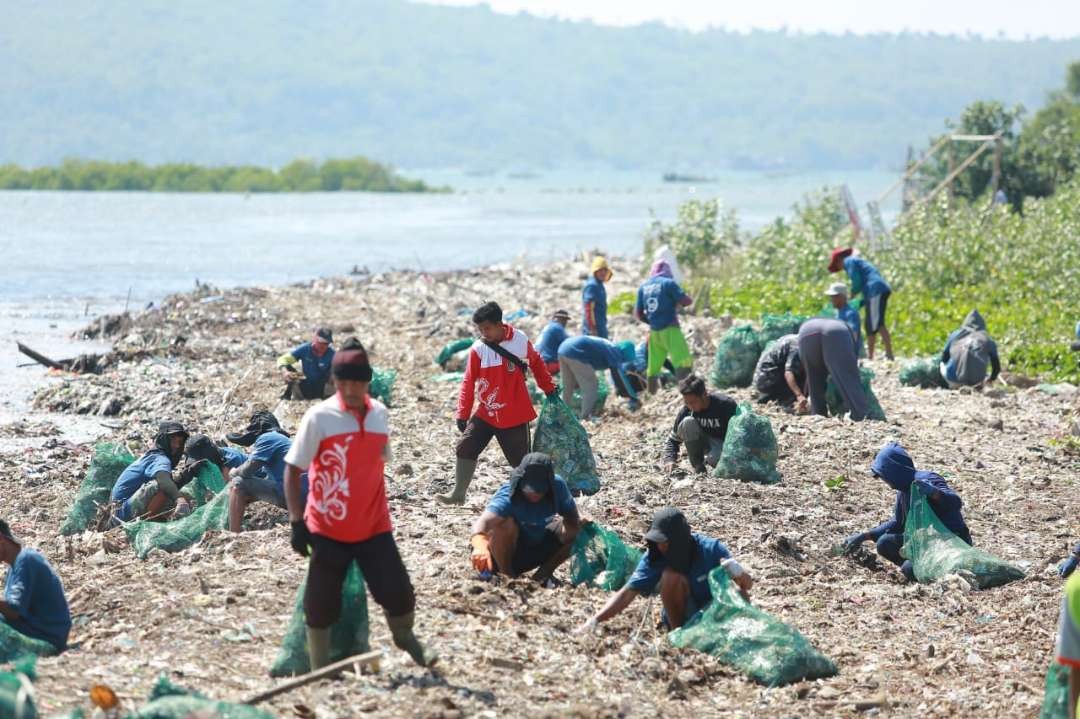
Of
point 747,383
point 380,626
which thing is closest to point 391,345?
point 747,383

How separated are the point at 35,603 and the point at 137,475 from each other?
284 centimetres

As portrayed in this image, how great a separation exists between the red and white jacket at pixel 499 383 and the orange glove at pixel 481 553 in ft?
5.75

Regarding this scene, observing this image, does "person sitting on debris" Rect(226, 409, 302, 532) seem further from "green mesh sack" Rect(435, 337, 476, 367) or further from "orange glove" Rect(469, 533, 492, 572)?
"green mesh sack" Rect(435, 337, 476, 367)

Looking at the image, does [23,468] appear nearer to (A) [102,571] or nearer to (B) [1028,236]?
(A) [102,571]

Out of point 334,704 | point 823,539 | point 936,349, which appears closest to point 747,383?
point 936,349

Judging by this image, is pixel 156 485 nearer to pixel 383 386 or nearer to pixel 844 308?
pixel 383 386

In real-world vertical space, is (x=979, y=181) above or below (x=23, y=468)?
above

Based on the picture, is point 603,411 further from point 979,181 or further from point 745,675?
point 979,181

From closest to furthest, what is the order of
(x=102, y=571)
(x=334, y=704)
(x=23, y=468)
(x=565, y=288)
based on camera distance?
(x=334, y=704), (x=102, y=571), (x=23, y=468), (x=565, y=288)

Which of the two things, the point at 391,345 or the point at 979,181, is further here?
the point at 979,181

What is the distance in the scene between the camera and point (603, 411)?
14.0 meters

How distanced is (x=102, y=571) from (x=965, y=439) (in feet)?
→ 25.5

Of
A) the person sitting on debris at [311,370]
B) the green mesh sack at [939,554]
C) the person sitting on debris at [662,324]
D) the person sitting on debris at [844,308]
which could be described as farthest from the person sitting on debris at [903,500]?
the person sitting on debris at [311,370]

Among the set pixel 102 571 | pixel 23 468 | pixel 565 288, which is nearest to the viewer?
pixel 102 571
